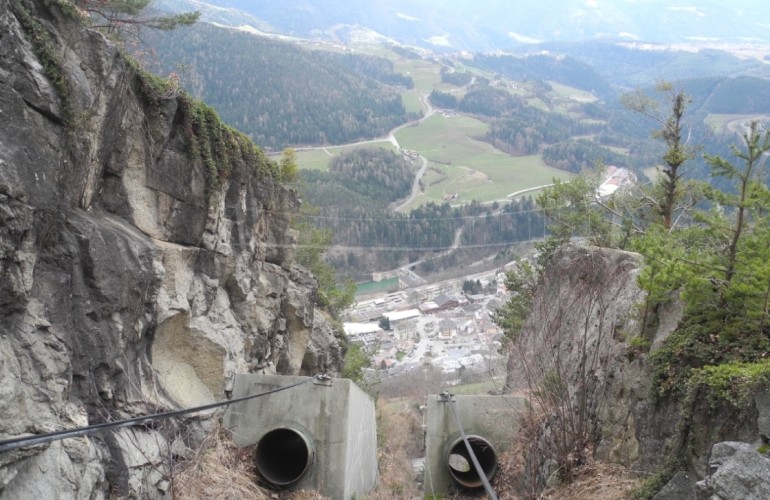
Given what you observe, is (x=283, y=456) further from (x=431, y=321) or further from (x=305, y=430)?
(x=431, y=321)

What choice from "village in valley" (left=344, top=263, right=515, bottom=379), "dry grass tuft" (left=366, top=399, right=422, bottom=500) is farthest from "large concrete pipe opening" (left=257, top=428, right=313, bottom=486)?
"village in valley" (left=344, top=263, right=515, bottom=379)

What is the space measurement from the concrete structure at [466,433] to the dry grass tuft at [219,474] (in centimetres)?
400

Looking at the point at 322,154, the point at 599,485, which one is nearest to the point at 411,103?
the point at 322,154

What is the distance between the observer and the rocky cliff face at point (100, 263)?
7.30 metres

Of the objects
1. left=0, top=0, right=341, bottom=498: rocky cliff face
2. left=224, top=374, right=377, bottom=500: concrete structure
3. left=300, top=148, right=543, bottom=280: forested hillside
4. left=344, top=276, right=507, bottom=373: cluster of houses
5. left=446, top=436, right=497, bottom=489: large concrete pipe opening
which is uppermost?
left=0, top=0, right=341, bottom=498: rocky cliff face

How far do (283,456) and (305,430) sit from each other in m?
1.55

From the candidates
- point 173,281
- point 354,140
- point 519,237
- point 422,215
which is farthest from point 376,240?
point 173,281

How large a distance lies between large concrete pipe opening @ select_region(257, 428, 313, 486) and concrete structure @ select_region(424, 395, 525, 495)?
294 cm

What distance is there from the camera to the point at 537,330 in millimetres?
14180

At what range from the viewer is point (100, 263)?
908 cm

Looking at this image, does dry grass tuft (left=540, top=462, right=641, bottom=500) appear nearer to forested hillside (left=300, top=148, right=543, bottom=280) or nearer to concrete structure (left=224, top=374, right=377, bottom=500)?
concrete structure (left=224, top=374, right=377, bottom=500)

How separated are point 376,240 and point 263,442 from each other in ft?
247

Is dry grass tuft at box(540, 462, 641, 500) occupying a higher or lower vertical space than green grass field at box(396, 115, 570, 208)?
higher

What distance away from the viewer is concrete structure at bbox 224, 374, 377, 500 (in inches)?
495
